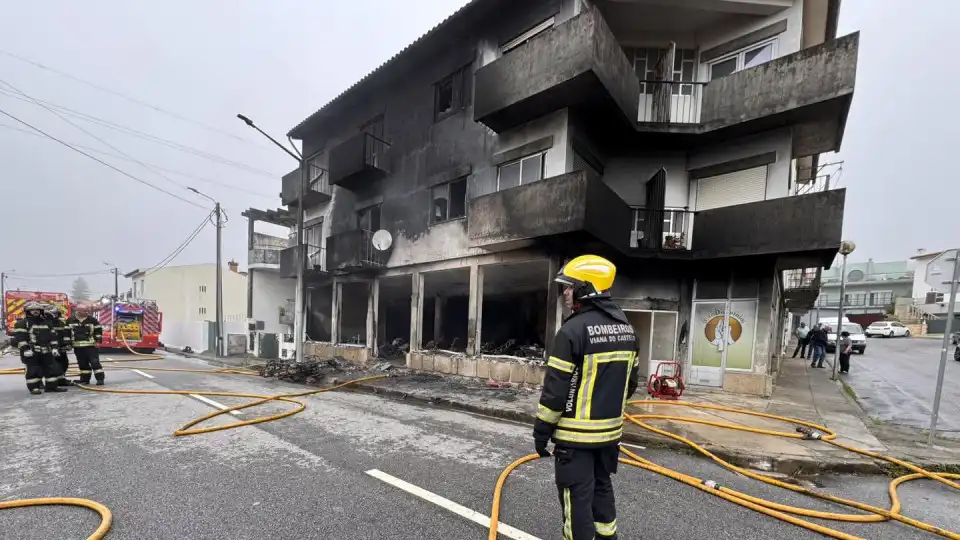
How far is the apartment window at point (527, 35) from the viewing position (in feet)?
30.2

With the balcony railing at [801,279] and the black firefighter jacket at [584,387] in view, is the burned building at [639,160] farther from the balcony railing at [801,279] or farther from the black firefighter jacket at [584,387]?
the balcony railing at [801,279]

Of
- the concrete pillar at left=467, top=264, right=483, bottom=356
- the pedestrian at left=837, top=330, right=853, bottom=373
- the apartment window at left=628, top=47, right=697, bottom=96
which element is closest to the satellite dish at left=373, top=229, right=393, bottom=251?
the concrete pillar at left=467, top=264, right=483, bottom=356

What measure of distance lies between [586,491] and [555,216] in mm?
6225

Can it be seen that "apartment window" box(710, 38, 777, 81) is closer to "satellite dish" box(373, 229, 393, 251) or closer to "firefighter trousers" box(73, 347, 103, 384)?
"satellite dish" box(373, 229, 393, 251)

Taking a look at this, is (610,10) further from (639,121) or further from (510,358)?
(510,358)

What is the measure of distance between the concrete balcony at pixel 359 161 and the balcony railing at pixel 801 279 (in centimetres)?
1526

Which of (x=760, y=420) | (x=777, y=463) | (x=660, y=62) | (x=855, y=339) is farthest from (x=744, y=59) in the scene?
(x=855, y=339)

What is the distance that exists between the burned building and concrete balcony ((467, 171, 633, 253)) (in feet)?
0.13

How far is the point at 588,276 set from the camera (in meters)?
2.54

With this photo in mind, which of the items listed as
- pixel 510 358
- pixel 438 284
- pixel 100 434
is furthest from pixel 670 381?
pixel 100 434

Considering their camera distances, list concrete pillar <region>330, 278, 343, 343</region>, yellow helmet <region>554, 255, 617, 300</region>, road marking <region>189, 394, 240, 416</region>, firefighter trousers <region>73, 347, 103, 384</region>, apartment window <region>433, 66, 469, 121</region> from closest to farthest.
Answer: yellow helmet <region>554, 255, 617, 300</region>
road marking <region>189, 394, 240, 416</region>
firefighter trousers <region>73, 347, 103, 384</region>
apartment window <region>433, 66, 469, 121</region>
concrete pillar <region>330, 278, 343, 343</region>

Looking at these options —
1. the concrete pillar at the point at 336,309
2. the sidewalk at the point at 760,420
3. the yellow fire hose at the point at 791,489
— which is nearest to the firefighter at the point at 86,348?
the sidewalk at the point at 760,420

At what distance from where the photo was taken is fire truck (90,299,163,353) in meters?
16.8

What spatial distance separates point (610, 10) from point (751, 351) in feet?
28.2
